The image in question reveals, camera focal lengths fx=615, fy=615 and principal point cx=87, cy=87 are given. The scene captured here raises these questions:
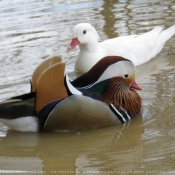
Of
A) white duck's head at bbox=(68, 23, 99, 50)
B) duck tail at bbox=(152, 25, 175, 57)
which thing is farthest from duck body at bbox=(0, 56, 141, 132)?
duck tail at bbox=(152, 25, 175, 57)

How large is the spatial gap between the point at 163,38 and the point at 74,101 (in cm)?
352

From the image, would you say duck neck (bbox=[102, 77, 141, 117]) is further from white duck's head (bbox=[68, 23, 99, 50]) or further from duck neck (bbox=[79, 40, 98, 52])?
duck neck (bbox=[79, 40, 98, 52])

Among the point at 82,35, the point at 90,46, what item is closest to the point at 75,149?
the point at 82,35

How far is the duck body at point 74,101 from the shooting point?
17.9 ft

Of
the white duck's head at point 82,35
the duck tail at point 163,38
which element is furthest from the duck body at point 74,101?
the duck tail at point 163,38

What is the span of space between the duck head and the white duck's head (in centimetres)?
190

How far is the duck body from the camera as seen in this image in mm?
5441

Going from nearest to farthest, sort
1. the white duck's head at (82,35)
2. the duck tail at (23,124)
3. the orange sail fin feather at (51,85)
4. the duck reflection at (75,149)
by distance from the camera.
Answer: the duck reflection at (75,149) < the orange sail fin feather at (51,85) < the duck tail at (23,124) < the white duck's head at (82,35)

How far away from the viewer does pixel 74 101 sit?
5.44 m

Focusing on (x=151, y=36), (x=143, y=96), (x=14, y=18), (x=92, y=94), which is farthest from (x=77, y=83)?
(x=14, y=18)

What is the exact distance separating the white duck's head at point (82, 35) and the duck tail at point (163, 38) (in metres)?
1.01

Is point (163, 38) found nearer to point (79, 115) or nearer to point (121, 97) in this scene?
point (121, 97)

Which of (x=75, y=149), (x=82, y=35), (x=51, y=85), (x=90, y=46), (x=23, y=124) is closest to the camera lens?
(x=75, y=149)

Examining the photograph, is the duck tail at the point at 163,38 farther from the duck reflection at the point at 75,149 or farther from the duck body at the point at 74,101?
the duck reflection at the point at 75,149
